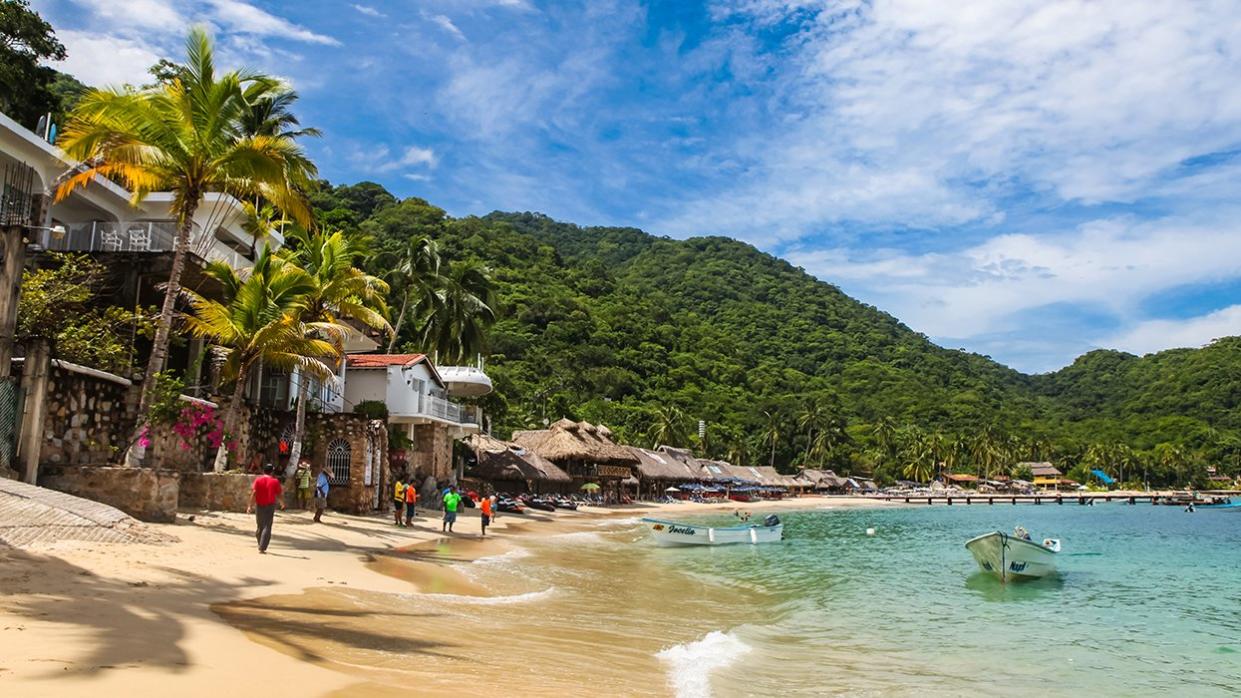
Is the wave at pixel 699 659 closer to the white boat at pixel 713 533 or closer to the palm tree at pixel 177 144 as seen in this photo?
the palm tree at pixel 177 144

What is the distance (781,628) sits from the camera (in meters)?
13.7

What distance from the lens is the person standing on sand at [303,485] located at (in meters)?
22.1

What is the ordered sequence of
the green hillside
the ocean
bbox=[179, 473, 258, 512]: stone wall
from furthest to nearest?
the green hillside, bbox=[179, 473, 258, 512]: stone wall, the ocean

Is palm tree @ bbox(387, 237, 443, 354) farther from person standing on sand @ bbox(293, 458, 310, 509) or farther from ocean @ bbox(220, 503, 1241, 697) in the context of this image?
person standing on sand @ bbox(293, 458, 310, 509)

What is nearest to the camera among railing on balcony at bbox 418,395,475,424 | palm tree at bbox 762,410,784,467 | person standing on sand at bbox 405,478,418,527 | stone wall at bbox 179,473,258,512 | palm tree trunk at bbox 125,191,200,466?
palm tree trunk at bbox 125,191,200,466

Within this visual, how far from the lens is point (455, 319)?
136ft

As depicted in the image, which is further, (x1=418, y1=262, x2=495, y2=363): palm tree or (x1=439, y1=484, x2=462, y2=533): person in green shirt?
(x1=418, y1=262, x2=495, y2=363): palm tree

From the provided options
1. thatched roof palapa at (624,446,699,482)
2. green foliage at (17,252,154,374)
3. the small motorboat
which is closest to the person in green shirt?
green foliage at (17,252,154,374)

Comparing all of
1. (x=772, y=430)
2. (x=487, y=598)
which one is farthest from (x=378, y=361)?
(x=772, y=430)

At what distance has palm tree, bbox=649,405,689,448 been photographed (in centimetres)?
8338

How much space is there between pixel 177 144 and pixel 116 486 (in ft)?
20.0

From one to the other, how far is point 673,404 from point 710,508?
1190 inches

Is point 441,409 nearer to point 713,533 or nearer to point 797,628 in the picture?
point 713,533

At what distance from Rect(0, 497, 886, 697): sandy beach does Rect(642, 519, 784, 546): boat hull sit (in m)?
14.8
